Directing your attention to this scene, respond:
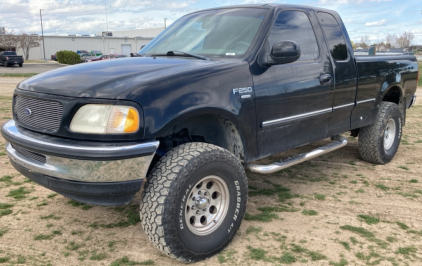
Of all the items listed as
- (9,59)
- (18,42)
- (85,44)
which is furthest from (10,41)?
(9,59)

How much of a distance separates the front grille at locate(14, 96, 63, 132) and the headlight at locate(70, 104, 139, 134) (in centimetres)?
22

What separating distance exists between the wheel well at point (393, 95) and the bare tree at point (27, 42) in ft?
194

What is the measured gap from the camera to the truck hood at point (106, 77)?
8.96ft

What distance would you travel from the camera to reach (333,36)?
4.64 meters

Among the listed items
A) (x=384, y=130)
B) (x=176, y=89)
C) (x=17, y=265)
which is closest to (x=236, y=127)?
(x=176, y=89)

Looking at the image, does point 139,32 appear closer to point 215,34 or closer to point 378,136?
point 378,136

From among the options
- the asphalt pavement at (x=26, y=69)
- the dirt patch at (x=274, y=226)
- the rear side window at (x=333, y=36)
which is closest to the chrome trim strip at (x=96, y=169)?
the dirt patch at (x=274, y=226)

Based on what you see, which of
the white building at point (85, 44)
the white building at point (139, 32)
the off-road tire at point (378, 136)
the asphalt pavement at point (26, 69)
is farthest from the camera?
the white building at point (139, 32)

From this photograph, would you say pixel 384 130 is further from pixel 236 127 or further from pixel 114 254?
pixel 114 254

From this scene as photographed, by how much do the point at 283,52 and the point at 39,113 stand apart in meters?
2.06

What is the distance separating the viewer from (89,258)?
2986 millimetres

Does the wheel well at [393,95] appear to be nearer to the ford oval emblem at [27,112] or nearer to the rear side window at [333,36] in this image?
the rear side window at [333,36]

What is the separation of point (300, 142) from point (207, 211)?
143 centimetres

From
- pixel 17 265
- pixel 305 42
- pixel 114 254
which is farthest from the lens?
pixel 305 42
